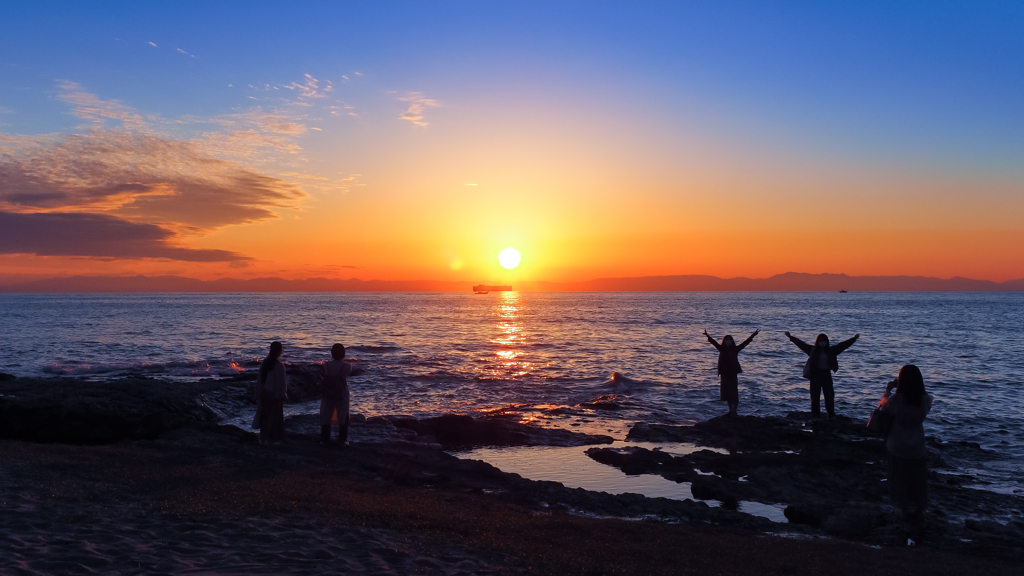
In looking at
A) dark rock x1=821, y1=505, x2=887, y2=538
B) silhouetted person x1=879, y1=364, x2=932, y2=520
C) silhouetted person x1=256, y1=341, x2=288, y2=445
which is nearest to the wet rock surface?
dark rock x1=821, y1=505, x2=887, y2=538

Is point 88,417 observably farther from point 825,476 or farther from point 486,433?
point 825,476

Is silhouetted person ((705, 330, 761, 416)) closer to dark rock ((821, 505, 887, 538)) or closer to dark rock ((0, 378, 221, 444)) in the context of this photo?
dark rock ((821, 505, 887, 538))

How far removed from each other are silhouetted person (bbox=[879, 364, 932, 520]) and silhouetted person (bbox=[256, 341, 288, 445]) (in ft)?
33.8

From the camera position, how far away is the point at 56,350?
129ft

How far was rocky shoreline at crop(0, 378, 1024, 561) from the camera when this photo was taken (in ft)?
29.1

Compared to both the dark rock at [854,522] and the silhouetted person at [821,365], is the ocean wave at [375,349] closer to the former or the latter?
the silhouetted person at [821,365]

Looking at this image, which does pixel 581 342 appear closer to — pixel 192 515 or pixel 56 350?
pixel 56 350

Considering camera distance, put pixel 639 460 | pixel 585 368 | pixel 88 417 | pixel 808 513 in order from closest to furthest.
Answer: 1. pixel 808 513
2. pixel 639 460
3. pixel 88 417
4. pixel 585 368

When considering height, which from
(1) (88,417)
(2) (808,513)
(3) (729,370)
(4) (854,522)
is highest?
(3) (729,370)

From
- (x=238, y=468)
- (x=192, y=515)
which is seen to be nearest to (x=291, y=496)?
(x=192, y=515)

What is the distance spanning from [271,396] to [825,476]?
35.0ft

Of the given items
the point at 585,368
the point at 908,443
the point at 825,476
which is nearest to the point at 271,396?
the point at 825,476

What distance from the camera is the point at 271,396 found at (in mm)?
12086

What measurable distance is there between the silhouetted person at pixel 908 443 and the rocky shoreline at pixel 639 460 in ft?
1.13
